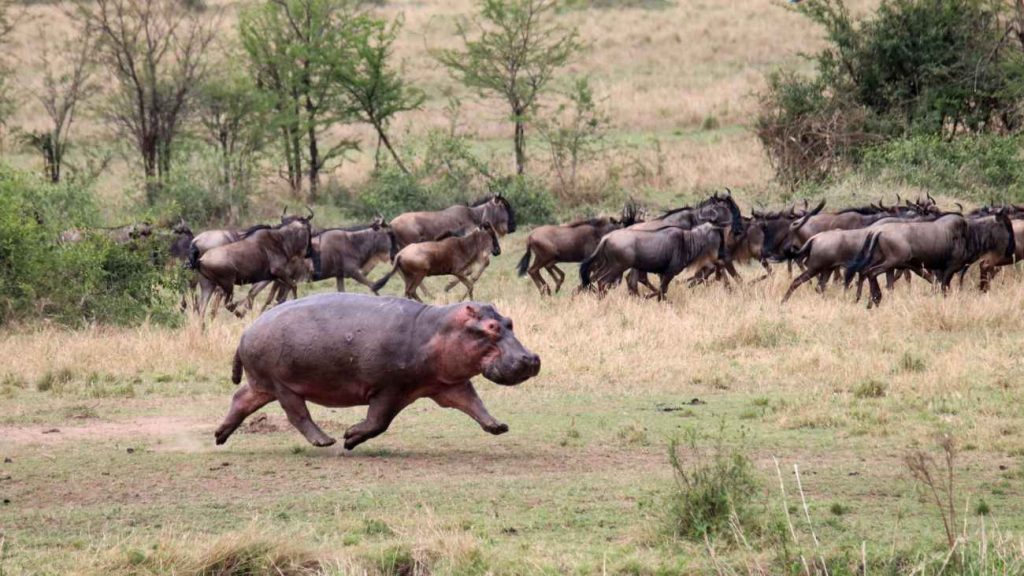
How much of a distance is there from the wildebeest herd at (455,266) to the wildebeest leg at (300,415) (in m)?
0.01

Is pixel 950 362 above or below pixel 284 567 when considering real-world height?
below

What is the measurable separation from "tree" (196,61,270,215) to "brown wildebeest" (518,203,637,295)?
935 centimetres

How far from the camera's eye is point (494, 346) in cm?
890

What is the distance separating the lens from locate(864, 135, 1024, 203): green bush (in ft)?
86.5

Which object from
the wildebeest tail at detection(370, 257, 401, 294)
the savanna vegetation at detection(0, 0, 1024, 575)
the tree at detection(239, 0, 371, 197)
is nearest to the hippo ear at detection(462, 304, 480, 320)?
the savanna vegetation at detection(0, 0, 1024, 575)

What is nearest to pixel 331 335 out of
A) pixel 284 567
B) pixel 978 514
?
pixel 284 567

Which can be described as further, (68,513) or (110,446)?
(110,446)

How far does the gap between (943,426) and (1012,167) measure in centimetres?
1820

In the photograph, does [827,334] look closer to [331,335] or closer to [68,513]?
[331,335]

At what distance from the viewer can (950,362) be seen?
1251 centimetres

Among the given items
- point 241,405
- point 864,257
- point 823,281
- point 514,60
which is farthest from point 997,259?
point 514,60

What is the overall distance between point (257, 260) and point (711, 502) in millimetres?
11935

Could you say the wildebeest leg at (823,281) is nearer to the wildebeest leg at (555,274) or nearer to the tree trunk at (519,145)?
the wildebeest leg at (555,274)

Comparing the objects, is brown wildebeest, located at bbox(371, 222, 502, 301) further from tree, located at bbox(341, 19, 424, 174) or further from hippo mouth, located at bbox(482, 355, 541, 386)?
hippo mouth, located at bbox(482, 355, 541, 386)
